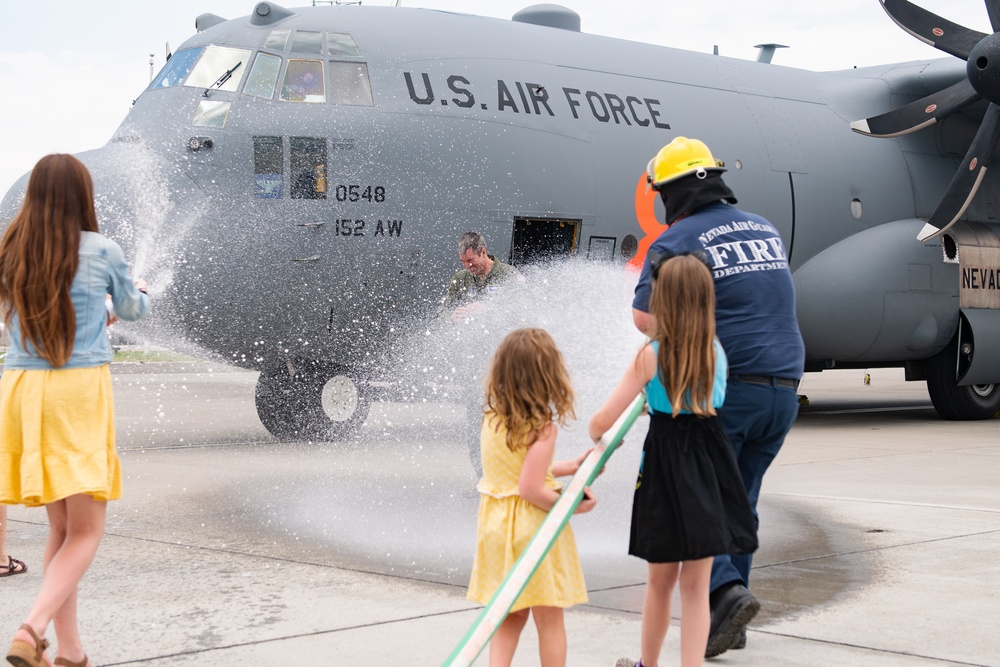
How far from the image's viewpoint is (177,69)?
10289mm

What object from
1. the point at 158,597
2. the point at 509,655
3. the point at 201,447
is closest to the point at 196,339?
the point at 201,447

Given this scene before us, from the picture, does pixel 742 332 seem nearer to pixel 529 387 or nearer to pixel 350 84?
pixel 529 387

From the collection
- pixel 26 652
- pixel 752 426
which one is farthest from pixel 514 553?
pixel 26 652

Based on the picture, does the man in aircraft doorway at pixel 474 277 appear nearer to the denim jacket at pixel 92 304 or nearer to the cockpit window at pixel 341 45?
the denim jacket at pixel 92 304

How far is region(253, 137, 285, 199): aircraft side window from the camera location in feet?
31.4

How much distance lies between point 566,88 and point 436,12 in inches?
55.8

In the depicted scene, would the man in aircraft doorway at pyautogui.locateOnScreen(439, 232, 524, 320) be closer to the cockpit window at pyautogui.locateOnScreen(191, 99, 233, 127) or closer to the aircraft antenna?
the cockpit window at pyautogui.locateOnScreen(191, 99, 233, 127)

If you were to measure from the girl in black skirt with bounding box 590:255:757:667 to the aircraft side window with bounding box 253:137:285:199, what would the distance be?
6481 millimetres

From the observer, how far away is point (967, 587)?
5.15 meters

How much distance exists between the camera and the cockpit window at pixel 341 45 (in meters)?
10.2

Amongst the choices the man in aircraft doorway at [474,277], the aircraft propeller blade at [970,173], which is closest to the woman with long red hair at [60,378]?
the man in aircraft doorway at [474,277]

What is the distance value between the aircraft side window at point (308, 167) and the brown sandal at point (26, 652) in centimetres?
644

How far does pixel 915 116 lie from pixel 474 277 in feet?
25.0

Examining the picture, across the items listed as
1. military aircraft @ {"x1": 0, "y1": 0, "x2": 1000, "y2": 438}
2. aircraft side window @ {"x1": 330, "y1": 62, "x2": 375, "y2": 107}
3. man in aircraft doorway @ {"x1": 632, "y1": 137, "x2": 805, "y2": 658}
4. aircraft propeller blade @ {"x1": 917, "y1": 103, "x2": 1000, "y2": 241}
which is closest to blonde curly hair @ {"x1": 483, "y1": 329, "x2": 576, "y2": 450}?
man in aircraft doorway @ {"x1": 632, "y1": 137, "x2": 805, "y2": 658}
